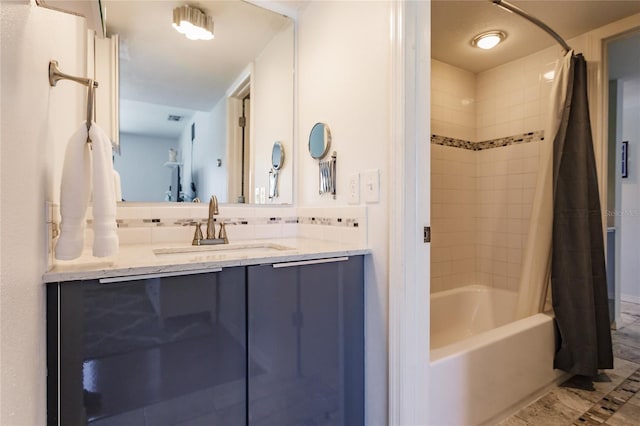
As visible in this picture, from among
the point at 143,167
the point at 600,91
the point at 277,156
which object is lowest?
the point at 143,167

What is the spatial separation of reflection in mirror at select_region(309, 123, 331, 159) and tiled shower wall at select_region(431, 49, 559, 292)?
1.17m

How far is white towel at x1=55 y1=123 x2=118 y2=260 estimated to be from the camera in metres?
0.83

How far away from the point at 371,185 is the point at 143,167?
42.5 inches

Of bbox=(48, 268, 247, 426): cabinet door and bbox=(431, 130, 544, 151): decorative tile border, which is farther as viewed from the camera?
bbox=(431, 130, 544, 151): decorative tile border

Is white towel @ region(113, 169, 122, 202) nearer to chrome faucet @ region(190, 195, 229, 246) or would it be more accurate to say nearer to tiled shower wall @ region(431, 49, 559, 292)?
chrome faucet @ region(190, 195, 229, 246)

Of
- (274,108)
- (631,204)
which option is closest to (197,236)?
(274,108)

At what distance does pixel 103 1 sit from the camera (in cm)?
142

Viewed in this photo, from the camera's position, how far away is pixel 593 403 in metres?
1.65

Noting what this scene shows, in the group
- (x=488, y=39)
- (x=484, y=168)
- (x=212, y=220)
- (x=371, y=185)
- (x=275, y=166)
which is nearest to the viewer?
(x=371, y=185)

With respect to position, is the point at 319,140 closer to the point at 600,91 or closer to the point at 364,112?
the point at 364,112

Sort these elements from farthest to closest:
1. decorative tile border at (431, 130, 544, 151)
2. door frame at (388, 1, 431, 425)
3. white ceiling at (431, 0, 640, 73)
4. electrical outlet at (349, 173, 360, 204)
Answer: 1. decorative tile border at (431, 130, 544, 151)
2. white ceiling at (431, 0, 640, 73)
3. electrical outlet at (349, 173, 360, 204)
4. door frame at (388, 1, 431, 425)

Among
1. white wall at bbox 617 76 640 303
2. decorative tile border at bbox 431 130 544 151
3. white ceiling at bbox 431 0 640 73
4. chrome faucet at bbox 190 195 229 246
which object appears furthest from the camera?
white wall at bbox 617 76 640 303

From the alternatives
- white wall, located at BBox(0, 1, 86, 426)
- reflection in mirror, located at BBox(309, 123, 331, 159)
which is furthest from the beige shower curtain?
white wall, located at BBox(0, 1, 86, 426)

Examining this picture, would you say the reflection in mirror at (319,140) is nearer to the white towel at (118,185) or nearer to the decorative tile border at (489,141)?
the white towel at (118,185)
